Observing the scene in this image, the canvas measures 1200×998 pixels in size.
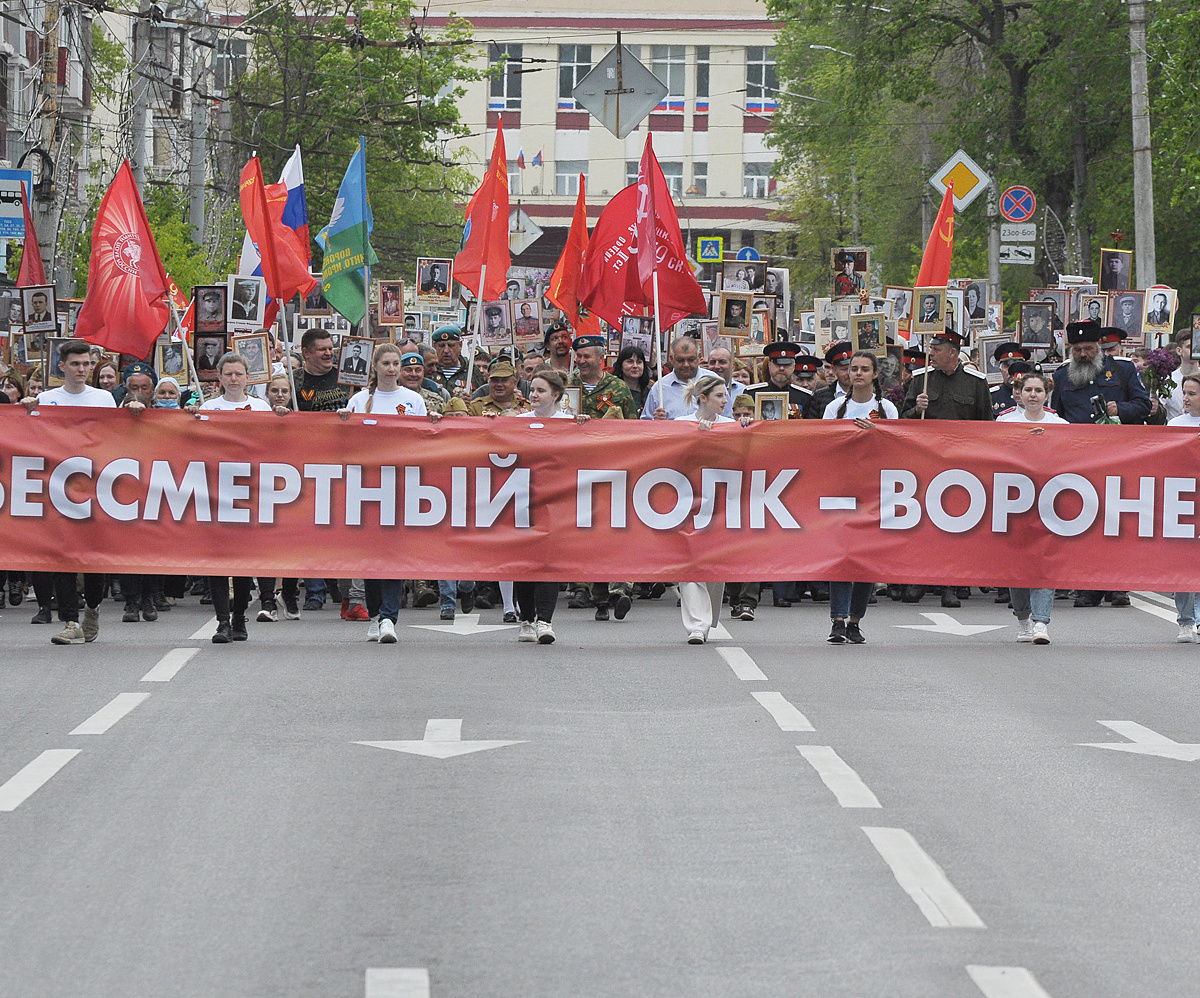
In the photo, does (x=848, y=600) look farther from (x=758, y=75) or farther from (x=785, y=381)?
(x=758, y=75)

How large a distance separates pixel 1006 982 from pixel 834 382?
45.0 feet

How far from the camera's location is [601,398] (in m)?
15.7

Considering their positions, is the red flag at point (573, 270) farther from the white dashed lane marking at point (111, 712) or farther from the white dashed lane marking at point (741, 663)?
the white dashed lane marking at point (111, 712)

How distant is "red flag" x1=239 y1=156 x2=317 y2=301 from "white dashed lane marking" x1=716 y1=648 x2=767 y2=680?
6028mm

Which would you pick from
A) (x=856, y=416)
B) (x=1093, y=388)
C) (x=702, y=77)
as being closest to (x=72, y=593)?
(x=856, y=416)

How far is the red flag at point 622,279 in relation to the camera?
18062 millimetres

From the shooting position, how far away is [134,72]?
93.1ft

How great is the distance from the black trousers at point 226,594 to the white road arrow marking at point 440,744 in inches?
162

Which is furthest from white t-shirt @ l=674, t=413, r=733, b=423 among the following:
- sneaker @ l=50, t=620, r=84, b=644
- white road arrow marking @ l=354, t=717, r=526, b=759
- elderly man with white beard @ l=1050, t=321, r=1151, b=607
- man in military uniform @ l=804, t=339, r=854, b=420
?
white road arrow marking @ l=354, t=717, r=526, b=759

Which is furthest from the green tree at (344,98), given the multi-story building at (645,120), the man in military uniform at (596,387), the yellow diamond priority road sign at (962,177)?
the multi-story building at (645,120)

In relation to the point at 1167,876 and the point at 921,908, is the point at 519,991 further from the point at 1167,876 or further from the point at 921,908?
the point at 1167,876

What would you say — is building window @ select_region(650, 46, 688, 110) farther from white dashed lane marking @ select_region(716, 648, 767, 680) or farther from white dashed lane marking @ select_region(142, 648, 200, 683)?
white dashed lane marking @ select_region(142, 648, 200, 683)

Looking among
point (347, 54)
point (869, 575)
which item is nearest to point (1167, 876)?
point (869, 575)

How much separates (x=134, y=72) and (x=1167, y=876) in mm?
23780
